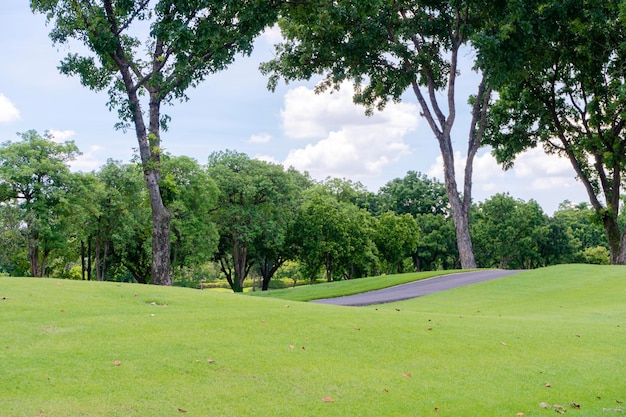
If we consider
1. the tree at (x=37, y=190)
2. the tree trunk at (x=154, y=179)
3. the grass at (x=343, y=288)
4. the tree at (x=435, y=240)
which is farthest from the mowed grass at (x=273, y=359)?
the tree at (x=435, y=240)

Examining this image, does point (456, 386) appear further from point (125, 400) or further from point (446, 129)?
point (446, 129)

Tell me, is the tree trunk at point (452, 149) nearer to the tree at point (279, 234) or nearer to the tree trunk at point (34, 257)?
the tree at point (279, 234)

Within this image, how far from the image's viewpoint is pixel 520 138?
3791 centimetres

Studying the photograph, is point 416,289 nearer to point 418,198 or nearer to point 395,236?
point 395,236

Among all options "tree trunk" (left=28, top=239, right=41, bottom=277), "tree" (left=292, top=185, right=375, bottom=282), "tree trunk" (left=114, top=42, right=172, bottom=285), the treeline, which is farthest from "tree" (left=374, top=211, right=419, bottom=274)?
"tree trunk" (left=114, top=42, right=172, bottom=285)

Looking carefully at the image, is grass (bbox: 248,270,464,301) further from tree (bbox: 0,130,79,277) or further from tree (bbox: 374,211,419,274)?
tree (bbox: 374,211,419,274)

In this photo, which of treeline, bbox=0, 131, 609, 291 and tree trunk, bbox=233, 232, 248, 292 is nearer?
treeline, bbox=0, 131, 609, 291

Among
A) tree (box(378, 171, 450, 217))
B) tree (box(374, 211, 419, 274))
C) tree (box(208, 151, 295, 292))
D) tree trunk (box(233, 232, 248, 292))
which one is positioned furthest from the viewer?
tree (box(378, 171, 450, 217))

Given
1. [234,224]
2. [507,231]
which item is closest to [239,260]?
Result: [234,224]

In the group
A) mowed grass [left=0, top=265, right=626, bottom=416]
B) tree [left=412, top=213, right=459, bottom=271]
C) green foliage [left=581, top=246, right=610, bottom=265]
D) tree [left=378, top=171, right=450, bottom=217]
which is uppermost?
tree [left=378, top=171, right=450, bottom=217]

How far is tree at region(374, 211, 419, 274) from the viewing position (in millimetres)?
61562

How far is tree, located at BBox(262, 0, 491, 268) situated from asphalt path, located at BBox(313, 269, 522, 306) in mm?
6177

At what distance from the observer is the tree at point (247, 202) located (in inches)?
1896

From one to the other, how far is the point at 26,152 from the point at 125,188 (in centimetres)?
903
